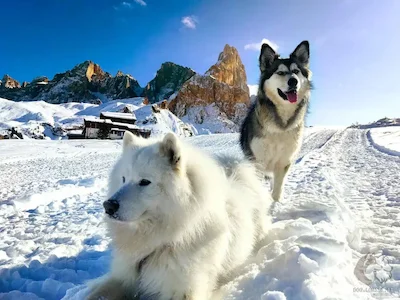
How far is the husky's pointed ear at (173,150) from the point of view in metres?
2.17

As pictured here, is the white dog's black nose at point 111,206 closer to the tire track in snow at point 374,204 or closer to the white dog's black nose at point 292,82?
the tire track in snow at point 374,204

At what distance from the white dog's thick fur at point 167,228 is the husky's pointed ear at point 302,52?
328 centimetres

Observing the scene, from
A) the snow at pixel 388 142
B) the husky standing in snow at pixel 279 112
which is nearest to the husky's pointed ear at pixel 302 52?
the husky standing in snow at pixel 279 112

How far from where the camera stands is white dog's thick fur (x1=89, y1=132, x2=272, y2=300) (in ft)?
6.63

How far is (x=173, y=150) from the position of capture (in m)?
2.19

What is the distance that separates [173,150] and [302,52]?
356 cm

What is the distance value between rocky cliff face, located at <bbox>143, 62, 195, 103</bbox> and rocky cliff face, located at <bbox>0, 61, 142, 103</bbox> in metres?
4.29

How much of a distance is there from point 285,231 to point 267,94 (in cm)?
234

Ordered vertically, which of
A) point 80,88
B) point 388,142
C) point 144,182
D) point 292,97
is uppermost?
point 80,88

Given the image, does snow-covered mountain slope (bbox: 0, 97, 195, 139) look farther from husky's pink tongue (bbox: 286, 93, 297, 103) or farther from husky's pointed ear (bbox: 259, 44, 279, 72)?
husky's pink tongue (bbox: 286, 93, 297, 103)

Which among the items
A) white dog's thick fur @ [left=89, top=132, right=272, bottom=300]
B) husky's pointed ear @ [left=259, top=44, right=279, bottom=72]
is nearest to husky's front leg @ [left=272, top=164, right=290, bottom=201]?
husky's pointed ear @ [left=259, top=44, right=279, bottom=72]

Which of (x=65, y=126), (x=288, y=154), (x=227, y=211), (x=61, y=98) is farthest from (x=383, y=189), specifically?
(x=61, y=98)

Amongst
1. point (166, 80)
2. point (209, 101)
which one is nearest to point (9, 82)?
point (166, 80)

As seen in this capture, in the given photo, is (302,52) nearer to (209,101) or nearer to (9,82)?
(209,101)
